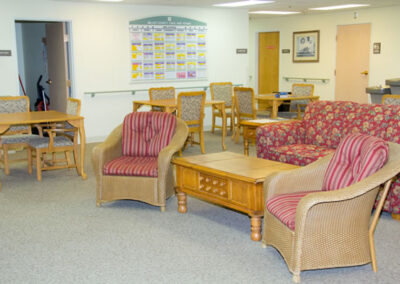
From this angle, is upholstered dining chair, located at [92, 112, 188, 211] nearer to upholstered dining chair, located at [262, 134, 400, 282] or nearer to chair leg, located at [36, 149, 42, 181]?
Answer: chair leg, located at [36, 149, 42, 181]

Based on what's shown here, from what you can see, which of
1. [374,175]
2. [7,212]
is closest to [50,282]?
[7,212]

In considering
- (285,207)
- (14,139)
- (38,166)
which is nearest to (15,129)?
(14,139)

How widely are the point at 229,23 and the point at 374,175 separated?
7.24 meters

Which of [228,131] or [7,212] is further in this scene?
[228,131]

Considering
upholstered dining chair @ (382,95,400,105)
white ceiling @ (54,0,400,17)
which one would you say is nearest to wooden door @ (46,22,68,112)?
white ceiling @ (54,0,400,17)

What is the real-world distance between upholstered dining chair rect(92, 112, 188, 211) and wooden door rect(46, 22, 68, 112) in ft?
11.9

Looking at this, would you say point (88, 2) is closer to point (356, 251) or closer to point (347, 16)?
point (347, 16)

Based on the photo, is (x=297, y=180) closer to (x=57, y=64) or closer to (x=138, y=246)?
(x=138, y=246)

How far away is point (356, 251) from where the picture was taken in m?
3.26

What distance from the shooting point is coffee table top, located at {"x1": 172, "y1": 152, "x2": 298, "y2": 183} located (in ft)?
13.0

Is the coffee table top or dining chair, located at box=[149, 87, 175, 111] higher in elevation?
dining chair, located at box=[149, 87, 175, 111]

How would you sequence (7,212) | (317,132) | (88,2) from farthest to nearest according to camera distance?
(88,2)
(317,132)
(7,212)

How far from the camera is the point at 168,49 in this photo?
918 centimetres

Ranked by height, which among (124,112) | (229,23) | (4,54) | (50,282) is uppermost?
(229,23)
